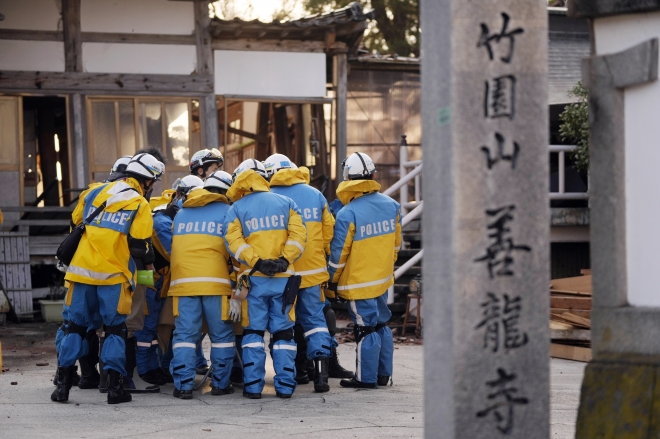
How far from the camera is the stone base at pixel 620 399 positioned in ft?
18.6

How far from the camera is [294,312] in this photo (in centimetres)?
924

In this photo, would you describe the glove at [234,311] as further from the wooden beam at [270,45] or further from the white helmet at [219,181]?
the wooden beam at [270,45]

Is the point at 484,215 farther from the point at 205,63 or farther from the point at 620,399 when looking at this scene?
the point at 205,63

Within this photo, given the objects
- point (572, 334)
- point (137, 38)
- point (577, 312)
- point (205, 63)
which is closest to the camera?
point (572, 334)

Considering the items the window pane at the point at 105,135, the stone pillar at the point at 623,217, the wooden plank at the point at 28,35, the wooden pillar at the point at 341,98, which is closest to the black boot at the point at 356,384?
the stone pillar at the point at 623,217

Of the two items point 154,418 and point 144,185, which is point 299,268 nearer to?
point 144,185

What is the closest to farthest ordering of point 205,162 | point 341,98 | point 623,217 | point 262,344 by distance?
point 623,217
point 262,344
point 205,162
point 341,98

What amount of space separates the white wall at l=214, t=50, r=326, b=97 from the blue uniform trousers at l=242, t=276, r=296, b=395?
852 cm

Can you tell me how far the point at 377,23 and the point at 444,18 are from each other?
77.5 feet

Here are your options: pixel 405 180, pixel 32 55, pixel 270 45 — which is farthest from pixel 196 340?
pixel 270 45

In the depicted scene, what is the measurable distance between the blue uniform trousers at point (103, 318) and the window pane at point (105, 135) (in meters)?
8.10

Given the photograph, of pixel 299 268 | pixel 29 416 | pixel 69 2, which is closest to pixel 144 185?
pixel 299 268

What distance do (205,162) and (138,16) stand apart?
676 centimetres

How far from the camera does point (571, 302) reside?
12219 mm
